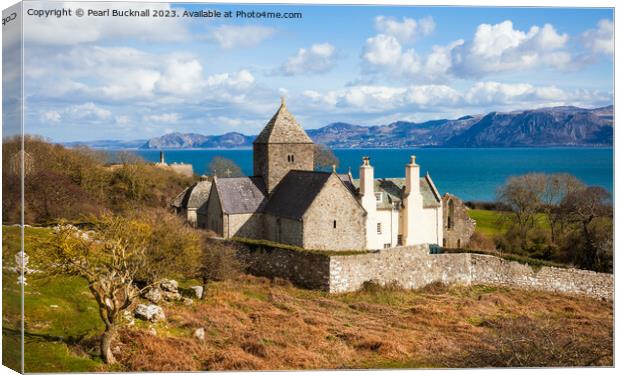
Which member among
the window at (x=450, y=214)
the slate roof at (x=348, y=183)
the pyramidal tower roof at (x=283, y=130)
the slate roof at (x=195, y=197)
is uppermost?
the pyramidal tower roof at (x=283, y=130)

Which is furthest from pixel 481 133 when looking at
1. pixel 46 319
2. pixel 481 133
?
pixel 46 319

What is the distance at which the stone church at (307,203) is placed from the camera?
26.2 metres

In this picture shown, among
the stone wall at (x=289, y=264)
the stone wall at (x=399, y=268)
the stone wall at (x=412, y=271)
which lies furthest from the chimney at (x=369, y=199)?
the stone wall at (x=289, y=264)

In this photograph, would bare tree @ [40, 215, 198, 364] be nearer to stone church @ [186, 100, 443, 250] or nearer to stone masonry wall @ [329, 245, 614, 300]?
stone masonry wall @ [329, 245, 614, 300]

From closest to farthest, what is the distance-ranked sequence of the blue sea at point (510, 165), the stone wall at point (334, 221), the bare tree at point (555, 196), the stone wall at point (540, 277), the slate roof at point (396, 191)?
the blue sea at point (510, 165), the stone wall at point (540, 277), the stone wall at point (334, 221), the bare tree at point (555, 196), the slate roof at point (396, 191)

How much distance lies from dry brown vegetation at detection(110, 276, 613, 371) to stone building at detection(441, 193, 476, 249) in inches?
322

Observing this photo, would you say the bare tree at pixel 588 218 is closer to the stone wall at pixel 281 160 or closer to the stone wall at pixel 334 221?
the stone wall at pixel 334 221

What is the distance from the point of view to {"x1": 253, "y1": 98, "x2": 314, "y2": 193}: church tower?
28.5 metres

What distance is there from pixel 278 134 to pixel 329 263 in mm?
7609

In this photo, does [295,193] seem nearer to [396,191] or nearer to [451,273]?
[396,191]

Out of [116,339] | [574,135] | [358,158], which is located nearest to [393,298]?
[574,135]

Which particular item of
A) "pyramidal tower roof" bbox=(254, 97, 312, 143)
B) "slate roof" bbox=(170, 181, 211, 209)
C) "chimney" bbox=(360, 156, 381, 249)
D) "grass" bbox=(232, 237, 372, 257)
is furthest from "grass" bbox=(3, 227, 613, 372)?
"slate roof" bbox=(170, 181, 211, 209)

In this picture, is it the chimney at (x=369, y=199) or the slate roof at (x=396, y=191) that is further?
the slate roof at (x=396, y=191)

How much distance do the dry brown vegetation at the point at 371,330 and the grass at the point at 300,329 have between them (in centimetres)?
3
